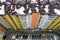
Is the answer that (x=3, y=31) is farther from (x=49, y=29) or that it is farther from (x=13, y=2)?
(x=13, y=2)

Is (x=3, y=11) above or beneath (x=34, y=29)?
above

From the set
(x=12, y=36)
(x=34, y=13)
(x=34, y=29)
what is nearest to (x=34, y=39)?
(x=34, y=29)

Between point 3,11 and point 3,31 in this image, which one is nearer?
point 3,11

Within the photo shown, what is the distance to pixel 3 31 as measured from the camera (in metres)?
3.51

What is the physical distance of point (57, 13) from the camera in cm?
237

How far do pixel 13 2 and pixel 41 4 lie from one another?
401mm

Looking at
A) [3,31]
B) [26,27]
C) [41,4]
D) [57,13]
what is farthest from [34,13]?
[3,31]

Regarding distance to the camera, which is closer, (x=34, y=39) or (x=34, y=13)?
(x=34, y=13)

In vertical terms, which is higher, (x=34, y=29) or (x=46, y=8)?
(x=46, y=8)

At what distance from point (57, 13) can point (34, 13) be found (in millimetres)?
335

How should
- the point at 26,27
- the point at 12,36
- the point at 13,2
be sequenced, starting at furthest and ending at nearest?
the point at 12,36
the point at 26,27
the point at 13,2

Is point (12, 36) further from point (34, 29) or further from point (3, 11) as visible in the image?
point (3, 11)

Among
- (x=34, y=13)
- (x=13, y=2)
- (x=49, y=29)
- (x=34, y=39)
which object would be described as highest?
(x=13, y=2)

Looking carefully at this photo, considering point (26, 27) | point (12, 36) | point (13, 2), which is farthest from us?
point (12, 36)
